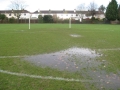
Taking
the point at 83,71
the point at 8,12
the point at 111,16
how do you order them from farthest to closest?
the point at 8,12 < the point at 111,16 < the point at 83,71

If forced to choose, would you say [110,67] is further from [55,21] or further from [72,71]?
[55,21]

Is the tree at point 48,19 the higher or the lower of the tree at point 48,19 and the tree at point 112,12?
the lower

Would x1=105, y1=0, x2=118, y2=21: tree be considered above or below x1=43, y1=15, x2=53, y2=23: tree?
above

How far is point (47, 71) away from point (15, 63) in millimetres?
1661

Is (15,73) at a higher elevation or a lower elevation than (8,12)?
lower

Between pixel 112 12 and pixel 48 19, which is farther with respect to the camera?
pixel 48 19

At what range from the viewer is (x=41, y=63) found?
6.84 m

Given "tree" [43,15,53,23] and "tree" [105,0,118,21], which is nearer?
"tree" [105,0,118,21]

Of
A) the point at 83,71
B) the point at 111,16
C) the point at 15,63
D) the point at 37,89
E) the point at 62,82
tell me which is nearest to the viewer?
the point at 37,89

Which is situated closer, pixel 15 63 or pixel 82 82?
pixel 82 82

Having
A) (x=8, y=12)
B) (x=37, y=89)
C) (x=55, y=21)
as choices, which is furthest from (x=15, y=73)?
(x=8, y=12)

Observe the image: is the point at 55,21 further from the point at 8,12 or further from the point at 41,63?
the point at 41,63

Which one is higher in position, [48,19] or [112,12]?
[112,12]

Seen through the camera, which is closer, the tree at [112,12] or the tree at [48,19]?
the tree at [112,12]
